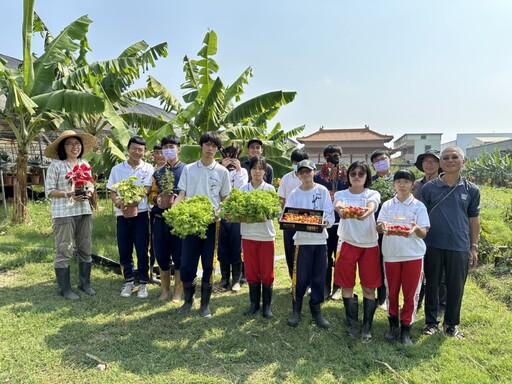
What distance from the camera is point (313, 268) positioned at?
3811 millimetres

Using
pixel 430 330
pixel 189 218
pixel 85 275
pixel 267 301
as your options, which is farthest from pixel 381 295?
pixel 85 275

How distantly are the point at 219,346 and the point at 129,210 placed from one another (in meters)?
2.05

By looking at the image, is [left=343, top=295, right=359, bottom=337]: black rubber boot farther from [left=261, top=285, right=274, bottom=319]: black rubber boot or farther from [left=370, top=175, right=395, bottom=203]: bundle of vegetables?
[left=370, top=175, right=395, bottom=203]: bundle of vegetables

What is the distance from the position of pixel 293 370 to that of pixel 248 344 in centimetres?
59

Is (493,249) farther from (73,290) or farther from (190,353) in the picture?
(73,290)

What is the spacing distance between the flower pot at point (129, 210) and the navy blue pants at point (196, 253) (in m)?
0.89

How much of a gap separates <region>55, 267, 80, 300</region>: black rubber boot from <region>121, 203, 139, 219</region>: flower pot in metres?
1.10

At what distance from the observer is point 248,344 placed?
3453 millimetres

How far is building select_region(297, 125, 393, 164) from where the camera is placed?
3522cm

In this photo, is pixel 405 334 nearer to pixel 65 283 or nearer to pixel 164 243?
pixel 164 243

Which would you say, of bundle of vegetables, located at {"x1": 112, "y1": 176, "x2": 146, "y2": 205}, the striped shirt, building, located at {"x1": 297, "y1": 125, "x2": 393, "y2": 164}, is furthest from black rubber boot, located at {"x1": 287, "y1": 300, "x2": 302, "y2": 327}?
building, located at {"x1": 297, "y1": 125, "x2": 393, "y2": 164}

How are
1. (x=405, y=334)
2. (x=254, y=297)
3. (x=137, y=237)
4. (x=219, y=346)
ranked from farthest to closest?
(x=137, y=237) < (x=254, y=297) < (x=405, y=334) < (x=219, y=346)

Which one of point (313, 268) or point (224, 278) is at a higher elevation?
point (313, 268)

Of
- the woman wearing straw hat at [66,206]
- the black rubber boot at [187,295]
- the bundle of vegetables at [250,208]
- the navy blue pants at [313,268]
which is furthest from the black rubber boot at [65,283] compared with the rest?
the navy blue pants at [313,268]
